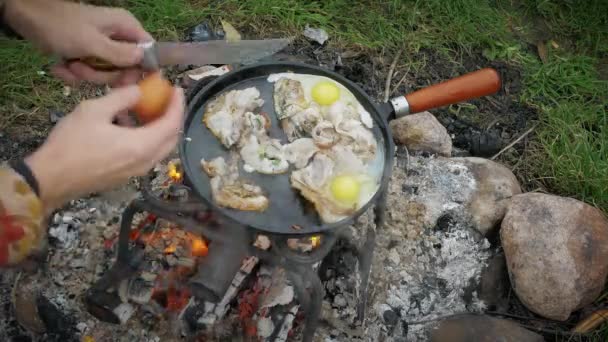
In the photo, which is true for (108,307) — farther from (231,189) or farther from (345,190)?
(345,190)

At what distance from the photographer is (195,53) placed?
263 centimetres

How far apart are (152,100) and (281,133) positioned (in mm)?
868

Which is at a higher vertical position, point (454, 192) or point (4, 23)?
point (4, 23)

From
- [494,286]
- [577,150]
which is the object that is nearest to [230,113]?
[494,286]

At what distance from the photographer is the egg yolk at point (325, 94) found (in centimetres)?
298

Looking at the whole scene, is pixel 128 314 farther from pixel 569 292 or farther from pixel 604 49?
pixel 604 49

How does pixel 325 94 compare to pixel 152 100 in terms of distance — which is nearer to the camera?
pixel 152 100

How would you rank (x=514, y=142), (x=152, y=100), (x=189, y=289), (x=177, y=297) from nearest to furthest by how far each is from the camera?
1. (x=152, y=100)
2. (x=189, y=289)
3. (x=177, y=297)
4. (x=514, y=142)

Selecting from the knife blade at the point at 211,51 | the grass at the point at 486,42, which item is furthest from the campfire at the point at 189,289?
the grass at the point at 486,42

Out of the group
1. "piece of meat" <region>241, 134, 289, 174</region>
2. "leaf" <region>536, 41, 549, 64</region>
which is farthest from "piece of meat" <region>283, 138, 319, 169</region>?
"leaf" <region>536, 41, 549, 64</region>

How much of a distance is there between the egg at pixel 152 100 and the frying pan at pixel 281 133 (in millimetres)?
Result: 404

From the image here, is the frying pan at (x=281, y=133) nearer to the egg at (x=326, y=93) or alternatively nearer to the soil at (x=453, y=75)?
the egg at (x=326, y=93)

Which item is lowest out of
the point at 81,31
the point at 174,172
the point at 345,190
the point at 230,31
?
the point at 174,172

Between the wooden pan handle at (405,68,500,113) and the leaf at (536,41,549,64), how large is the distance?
207cm
